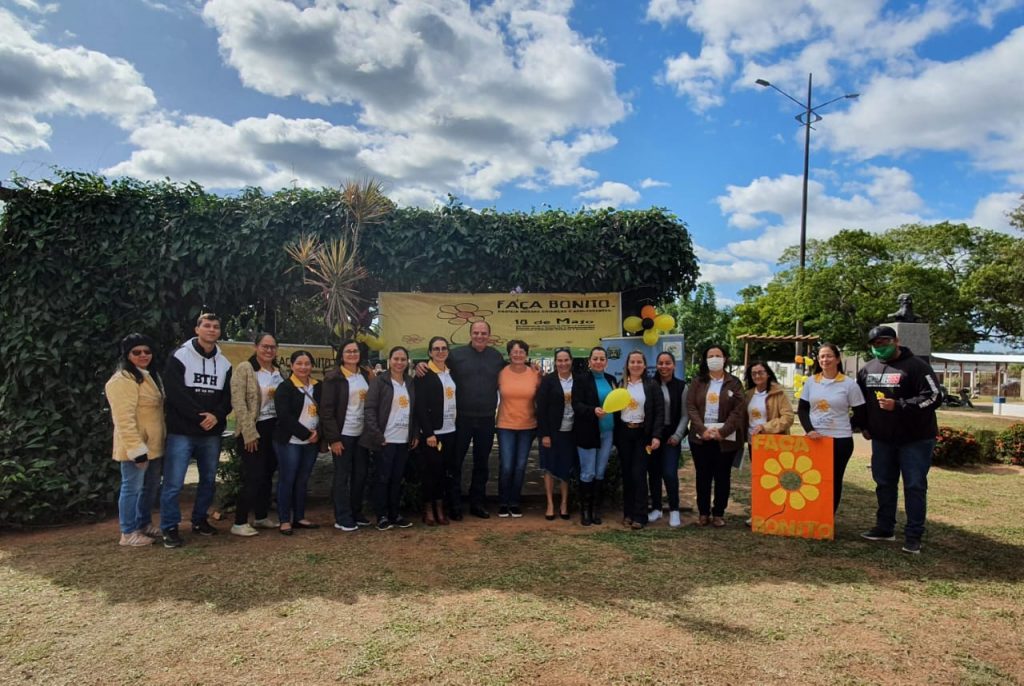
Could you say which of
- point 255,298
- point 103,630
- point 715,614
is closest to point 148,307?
point 255,298

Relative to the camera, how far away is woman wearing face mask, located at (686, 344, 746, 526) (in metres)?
5.39

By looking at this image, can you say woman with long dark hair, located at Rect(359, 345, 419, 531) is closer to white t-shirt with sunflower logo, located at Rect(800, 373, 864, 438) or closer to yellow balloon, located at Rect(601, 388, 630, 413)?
yellow balloon, located at Rect(601, 388, 630, 413)

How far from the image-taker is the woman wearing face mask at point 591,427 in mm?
5535

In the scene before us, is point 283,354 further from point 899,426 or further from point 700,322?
point 700,322

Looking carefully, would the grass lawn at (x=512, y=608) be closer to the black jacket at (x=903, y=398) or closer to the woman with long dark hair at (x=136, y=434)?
the woman with long dark hair at (x=136, y=434)

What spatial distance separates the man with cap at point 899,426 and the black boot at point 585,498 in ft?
7.97

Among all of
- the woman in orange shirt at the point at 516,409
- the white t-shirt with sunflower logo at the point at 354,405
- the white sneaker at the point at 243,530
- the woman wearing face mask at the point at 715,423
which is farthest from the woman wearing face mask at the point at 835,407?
the white sneaker at the point at 243,530

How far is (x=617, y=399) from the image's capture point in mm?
5340

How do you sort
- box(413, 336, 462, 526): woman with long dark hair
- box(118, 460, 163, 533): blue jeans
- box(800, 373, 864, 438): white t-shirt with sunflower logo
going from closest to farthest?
box(118, 460, 163, 533): blue jeans → box(800, 373, 864, 438): white t-shirt with sunflower logo → box(413, 336, 462, 526): woman with long dark hair

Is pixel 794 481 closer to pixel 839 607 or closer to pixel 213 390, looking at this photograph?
pixel 839 607

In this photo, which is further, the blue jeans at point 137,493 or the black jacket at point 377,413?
the black jacket at point 377,413

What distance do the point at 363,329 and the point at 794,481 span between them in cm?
474

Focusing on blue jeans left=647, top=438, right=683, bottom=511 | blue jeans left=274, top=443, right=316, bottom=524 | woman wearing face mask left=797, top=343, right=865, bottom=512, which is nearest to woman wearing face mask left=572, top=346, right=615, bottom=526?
blue jeans left=647, top=438, right=683, bottom=511

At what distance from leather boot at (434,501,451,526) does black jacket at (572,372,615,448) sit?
4.72 feet
